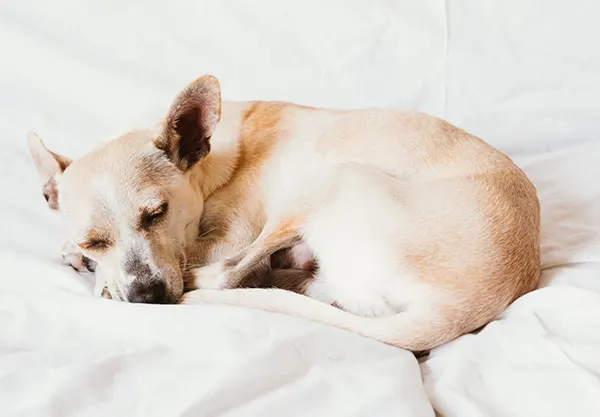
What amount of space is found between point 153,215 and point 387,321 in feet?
2.08

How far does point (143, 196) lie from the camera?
1.81 metres

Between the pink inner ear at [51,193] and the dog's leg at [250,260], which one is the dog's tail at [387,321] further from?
the pink inner ear at [51,193]

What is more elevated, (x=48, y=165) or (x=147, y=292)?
(x=48, y=165)

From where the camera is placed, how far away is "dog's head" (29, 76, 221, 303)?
177 centimetres

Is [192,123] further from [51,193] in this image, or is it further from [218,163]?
[51,193]

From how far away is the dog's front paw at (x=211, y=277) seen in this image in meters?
1.82

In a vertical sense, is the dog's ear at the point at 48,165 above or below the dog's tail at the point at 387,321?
above

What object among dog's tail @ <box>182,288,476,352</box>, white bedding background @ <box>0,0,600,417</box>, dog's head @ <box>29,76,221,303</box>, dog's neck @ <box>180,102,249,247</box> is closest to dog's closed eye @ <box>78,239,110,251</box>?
dog's head @ <box>29,76,221,303</box>

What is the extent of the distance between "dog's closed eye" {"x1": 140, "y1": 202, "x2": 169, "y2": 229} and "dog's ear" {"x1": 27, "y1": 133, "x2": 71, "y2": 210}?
31 cm

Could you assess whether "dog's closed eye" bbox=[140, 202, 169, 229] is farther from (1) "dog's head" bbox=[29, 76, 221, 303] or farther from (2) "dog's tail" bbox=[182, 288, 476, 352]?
(2) "dog's tail" bbox=[182, 288, 476, 352]

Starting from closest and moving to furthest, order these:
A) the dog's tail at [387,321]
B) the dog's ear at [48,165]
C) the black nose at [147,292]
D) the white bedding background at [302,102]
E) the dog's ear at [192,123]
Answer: the white bedding background at [302,102] < the dog's tail at [387,321] < the black nose at [147,292] < the dog's ear at [192,123] < the dog's ear at [48,165]

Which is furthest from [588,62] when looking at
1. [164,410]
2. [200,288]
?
[164,410]

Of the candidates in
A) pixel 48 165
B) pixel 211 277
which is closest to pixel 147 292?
pixel 211 277

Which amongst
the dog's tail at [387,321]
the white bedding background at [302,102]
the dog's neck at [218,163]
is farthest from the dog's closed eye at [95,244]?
the dog's tail at [387,321]
